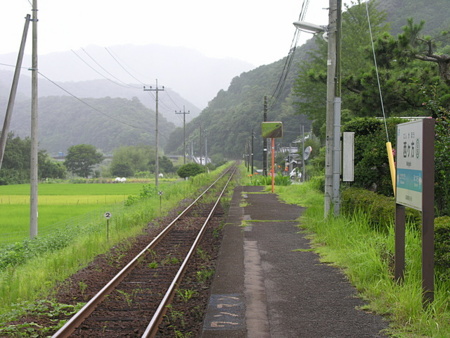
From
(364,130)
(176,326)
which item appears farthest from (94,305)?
(364,130)

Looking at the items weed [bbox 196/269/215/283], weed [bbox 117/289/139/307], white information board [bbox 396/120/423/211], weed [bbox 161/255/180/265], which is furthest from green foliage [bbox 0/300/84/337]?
white information board [bbox 396/120/423/211]

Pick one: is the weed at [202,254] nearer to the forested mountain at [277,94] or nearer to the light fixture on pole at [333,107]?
the light fixture on pole at [333,107]

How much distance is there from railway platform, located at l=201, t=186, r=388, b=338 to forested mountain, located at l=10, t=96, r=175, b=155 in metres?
114

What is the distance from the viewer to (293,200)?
1961 centimetres

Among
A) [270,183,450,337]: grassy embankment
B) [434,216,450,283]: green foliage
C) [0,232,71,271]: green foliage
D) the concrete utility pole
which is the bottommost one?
[0,232,71,271]: green foliage

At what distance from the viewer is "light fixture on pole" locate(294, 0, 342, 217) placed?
36.8ft

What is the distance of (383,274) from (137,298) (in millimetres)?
3272

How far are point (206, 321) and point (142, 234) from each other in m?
7.58

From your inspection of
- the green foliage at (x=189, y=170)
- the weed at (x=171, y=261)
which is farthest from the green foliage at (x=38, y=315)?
the green foliage at (x=189, y=170)

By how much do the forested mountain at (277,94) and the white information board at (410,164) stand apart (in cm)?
1057

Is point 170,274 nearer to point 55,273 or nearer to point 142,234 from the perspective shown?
point 55,273

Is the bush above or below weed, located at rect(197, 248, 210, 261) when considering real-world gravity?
above

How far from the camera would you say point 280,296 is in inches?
249

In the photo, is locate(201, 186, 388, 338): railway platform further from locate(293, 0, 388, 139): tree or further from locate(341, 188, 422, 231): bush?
locate(293, 0, 388, 139): tree
